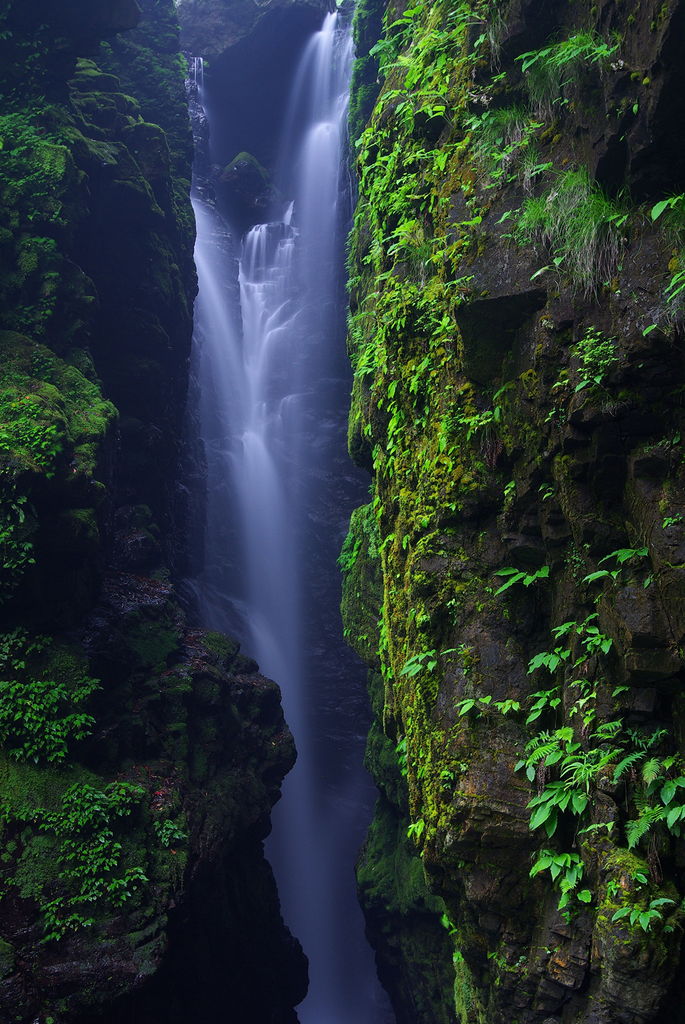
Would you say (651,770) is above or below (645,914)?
above

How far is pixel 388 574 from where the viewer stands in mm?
6980

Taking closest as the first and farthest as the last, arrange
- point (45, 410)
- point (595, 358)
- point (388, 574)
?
point (595, 358)
point (388, 574)
point (45, 410)

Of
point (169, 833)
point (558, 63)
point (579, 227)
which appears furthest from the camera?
point (169, 833)

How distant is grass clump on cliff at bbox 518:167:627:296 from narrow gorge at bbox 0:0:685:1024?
0.03 meters

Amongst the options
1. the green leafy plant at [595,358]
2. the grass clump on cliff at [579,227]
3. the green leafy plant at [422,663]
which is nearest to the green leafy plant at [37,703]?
the green leafy plant at [422,663]

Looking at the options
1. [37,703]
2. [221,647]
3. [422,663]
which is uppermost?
[221,647]

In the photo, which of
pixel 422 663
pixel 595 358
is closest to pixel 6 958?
pixel 422 663

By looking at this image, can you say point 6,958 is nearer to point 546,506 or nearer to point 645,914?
point 645,914

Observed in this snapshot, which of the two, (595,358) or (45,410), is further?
(45,410)

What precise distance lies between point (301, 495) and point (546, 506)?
15420mm

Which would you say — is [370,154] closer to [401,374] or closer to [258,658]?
[401,374]

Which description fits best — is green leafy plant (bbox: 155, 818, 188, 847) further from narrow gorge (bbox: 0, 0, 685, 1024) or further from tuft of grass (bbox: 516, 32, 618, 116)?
tuft of grass (bbox: 516, 32, 618, 116)

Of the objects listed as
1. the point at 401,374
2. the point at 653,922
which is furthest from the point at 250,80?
the point at 653,922

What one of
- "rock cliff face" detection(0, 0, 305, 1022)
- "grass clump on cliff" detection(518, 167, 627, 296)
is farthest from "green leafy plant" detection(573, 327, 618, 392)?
"rock cliff face" detection(0, 0, 305, 1022)
